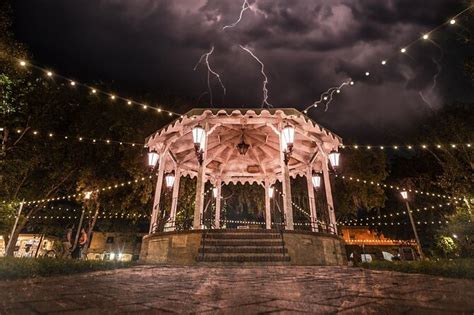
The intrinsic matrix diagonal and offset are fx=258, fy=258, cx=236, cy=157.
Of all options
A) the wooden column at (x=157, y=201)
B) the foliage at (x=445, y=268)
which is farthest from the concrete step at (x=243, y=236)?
the wooden column at (x=157, y=201)

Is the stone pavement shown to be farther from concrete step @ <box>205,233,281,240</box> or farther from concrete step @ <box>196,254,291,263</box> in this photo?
concrete step @ <box>205,233,281,240</box>

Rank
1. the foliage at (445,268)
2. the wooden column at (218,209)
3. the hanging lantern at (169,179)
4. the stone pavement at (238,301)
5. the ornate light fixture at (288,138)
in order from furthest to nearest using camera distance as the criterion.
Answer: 1. the wooden column at (218,209)
2. the hanging lantern at (169,179)
3. the ornate light fixture at (288,138)
4. the foliage at (445,268)
5. the stone pavement at (238,301)

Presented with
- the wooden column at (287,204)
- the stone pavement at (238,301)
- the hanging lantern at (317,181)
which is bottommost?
the stone pavement at (238,301)

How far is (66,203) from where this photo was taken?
3309 cm

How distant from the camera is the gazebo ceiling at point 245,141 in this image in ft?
34.6

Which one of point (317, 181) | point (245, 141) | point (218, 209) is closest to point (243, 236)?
point (317, 181)

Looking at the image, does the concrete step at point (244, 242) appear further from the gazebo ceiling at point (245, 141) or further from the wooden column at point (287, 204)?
the gazebo ceiling at point (245, 141)

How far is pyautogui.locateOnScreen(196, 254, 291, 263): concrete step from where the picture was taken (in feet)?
24.2

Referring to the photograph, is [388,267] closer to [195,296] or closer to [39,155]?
[195,296]

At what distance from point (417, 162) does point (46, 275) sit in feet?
113

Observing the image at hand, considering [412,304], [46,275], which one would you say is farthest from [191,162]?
[412,304]

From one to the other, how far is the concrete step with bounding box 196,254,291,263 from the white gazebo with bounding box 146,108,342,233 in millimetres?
1671

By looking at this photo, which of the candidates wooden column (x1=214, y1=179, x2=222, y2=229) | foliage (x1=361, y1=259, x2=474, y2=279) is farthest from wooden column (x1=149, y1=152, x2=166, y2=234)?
foliage (x1=361, y1=259, x2=474, y2=279)

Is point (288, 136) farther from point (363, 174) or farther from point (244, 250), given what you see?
point (363, 174)
